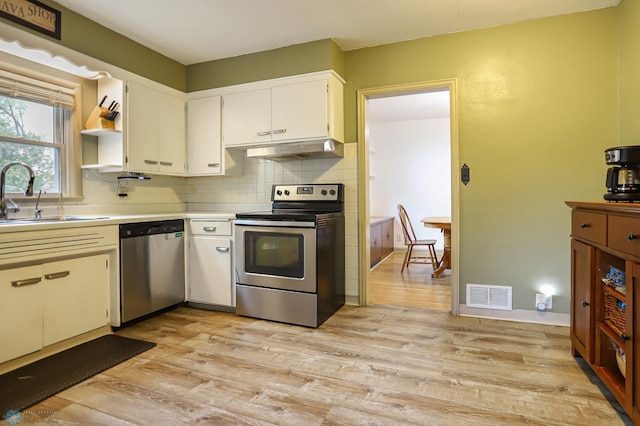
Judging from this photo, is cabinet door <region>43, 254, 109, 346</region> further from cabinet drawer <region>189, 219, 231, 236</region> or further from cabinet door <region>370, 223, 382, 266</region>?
cabinet door <region>370, 223, 382, 266</region>

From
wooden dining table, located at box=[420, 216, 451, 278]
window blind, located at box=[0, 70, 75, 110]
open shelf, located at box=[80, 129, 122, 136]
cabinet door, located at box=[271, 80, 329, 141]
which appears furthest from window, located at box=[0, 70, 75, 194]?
wooden dining table, located at box=[420, 216, 451, 278]

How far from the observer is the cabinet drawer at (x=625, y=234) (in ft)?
4.85

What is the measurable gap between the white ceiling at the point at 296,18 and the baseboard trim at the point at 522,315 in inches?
92.7

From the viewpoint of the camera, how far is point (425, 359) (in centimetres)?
226

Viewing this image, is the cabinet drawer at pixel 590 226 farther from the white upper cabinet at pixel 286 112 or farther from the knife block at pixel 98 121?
the knife block at pixel 98 121

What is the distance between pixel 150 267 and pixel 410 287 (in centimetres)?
275

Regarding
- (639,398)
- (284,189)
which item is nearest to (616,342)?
(639,398)

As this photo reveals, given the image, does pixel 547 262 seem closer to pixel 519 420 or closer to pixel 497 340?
pixel 497 340

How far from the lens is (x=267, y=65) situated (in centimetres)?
340

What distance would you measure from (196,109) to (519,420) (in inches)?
142

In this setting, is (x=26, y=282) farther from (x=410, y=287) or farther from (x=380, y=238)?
(x=380, y=238)

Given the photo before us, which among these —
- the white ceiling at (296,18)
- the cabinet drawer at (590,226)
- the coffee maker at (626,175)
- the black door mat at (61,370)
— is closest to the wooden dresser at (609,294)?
the cabinet drawer at (590,226)

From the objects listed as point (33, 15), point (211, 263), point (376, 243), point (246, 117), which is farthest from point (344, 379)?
point (376, 243)

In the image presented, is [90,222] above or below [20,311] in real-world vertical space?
above
